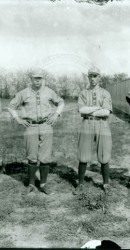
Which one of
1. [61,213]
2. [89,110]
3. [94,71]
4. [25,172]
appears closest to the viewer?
[61,213]

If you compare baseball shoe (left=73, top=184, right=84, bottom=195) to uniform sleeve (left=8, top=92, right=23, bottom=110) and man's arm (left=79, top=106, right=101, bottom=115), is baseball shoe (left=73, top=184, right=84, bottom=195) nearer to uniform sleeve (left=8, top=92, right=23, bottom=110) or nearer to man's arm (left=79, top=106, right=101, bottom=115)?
man's arm (left=79, top=106, right=101, bottom=115)

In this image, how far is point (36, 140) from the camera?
5652 mm

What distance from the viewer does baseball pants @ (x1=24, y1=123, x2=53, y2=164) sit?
562 cm

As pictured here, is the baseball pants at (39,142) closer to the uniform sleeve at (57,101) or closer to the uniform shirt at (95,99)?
the uniform sleeve at (57,101)

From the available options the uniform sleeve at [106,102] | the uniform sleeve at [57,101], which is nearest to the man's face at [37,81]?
the uniform sleeve at [57,101]

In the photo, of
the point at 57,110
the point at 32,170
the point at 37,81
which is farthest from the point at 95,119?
the point at 32,170

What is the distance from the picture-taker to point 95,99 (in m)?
5.63

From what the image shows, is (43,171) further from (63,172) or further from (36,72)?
(36,72)

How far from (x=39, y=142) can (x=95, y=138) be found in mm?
908

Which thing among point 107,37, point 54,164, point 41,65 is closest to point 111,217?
point 41,65

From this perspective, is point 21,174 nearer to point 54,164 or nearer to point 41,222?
point 54,164

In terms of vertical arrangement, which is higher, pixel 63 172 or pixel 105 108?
pixel 105 108

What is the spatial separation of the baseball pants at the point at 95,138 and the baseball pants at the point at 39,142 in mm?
534

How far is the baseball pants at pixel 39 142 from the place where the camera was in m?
5.62
